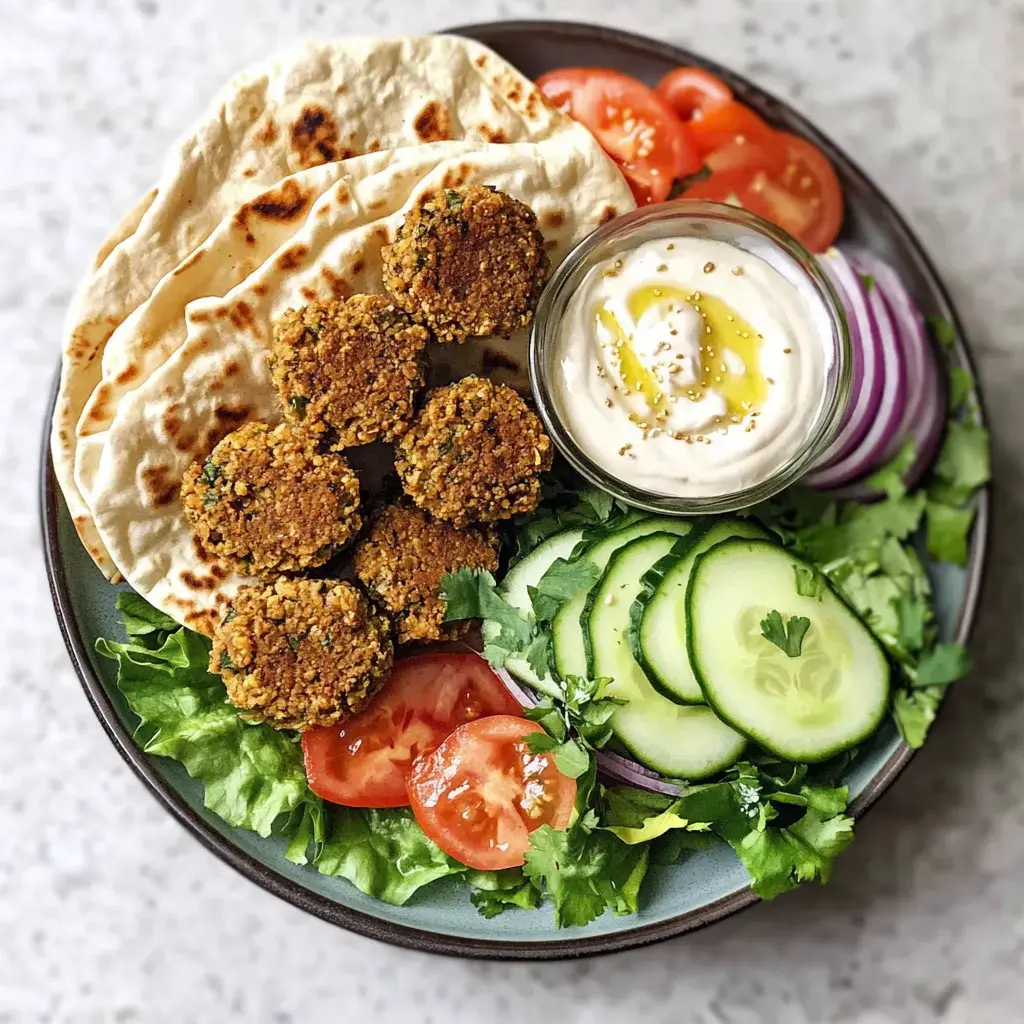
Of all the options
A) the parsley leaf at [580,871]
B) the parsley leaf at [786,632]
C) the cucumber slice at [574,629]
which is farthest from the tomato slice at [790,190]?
the parsley leaf at [580,871]

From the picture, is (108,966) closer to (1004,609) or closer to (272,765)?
(272,765)

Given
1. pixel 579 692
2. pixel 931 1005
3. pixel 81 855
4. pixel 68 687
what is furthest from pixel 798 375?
pixel 81 855

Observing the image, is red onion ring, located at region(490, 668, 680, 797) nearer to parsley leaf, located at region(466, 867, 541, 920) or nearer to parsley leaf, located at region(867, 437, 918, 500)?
parsley leaf, located at region(466, 867, 541, 920)

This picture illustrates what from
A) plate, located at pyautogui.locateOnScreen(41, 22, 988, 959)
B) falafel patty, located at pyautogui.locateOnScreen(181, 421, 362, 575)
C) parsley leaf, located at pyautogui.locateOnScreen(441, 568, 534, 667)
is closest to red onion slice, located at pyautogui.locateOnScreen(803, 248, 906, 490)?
plate, located at pyautogui.locateOnScreen(41, 22, 988, 959)

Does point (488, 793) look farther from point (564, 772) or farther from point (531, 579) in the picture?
point (531, 579)

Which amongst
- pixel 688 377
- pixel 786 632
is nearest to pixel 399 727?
pixel 786 632

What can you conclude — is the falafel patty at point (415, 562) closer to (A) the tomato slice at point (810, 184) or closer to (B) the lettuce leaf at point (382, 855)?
(B) the lettuce leaf at point (382, 855)
